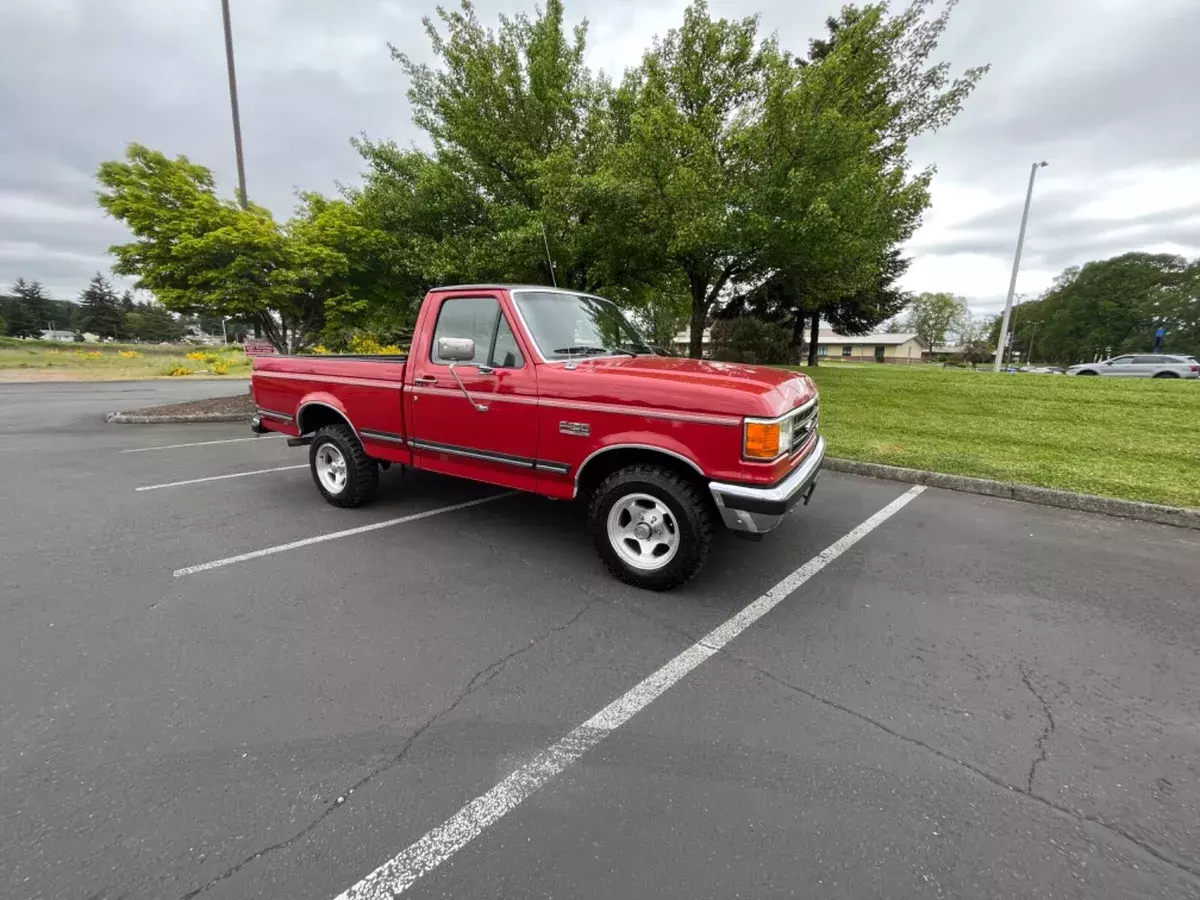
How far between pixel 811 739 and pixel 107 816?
8.86 ft

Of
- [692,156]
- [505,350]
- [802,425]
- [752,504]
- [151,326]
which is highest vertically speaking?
[692,156]

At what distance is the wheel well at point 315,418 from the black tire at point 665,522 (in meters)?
3.08

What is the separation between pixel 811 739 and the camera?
2.28 meters

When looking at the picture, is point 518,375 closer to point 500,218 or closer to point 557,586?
point 557,586

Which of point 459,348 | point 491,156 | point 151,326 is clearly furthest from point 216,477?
point 151,326

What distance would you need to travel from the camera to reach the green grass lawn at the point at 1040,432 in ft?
19.6

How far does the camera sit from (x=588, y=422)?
11.8 ft

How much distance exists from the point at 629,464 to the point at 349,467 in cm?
294

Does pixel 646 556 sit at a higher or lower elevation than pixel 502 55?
lower

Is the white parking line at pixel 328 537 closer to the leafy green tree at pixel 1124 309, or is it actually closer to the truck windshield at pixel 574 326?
the truck windshield at pixel 574 326

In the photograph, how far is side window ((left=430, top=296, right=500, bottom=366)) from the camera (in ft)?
13.7

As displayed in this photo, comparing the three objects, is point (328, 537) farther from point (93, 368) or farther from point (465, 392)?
point (93, 368)

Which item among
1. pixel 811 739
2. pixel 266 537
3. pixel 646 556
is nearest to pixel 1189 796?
pixel 811 739

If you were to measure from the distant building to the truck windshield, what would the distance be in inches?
3781
